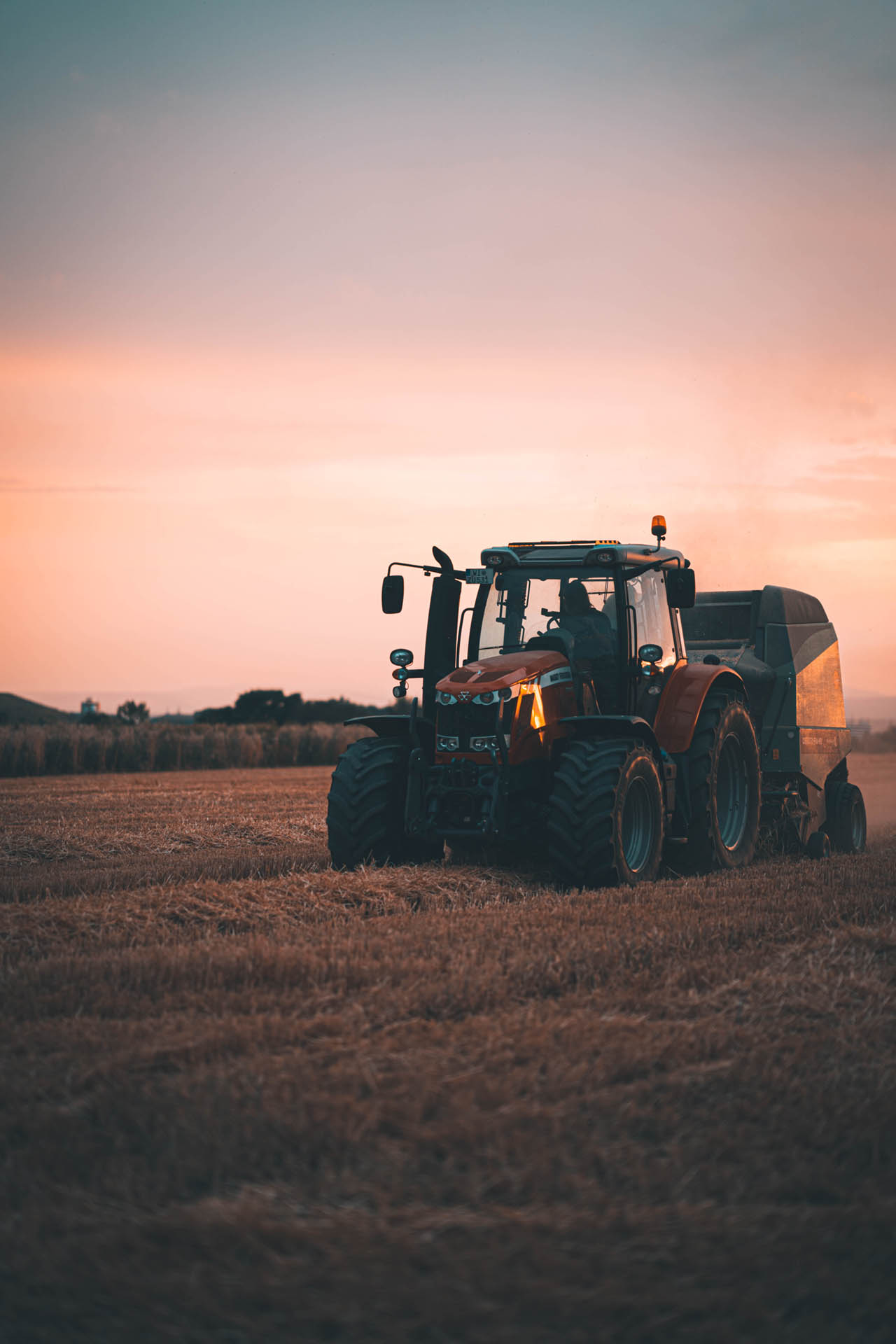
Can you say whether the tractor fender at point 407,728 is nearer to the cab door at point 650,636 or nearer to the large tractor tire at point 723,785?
the cab door at point 650,636

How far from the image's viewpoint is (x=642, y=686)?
10883 millimetres

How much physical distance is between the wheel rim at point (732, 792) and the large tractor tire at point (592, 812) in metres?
2.22

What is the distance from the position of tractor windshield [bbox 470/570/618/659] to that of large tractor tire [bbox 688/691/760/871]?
4.92 ft

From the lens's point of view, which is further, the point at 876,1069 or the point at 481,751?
the point at 481,751

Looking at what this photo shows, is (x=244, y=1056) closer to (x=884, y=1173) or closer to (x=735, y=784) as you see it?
(x=884, y=1173)

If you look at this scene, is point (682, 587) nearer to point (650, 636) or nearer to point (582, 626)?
point (650, 636)

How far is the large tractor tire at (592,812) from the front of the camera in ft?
30.8

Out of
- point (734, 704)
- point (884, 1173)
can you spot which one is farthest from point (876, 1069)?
point (734, 704)

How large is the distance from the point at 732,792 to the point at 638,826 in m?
2.32

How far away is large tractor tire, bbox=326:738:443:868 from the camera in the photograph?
10.2 m

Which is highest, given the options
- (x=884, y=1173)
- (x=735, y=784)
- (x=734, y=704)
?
(x=734, y=704)

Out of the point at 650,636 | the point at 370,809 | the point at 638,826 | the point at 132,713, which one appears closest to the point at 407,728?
the point at 370,809

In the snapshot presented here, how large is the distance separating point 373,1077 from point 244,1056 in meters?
0.60

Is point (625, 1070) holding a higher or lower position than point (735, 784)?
lower
